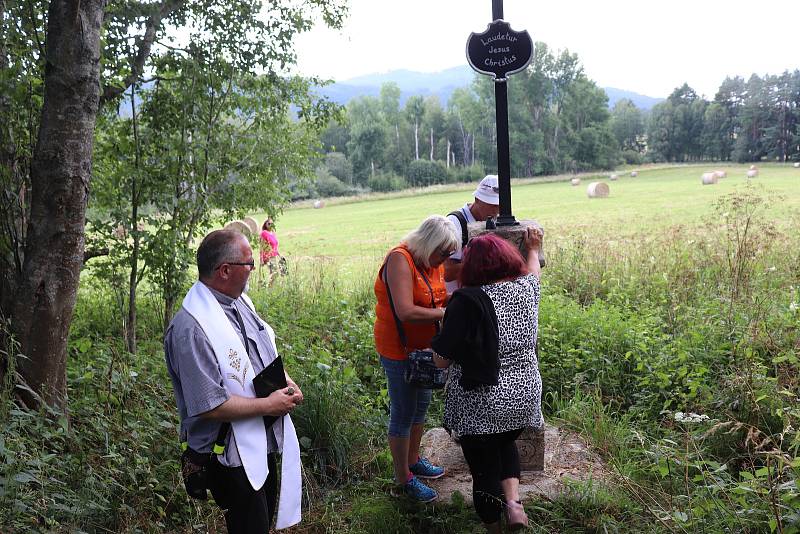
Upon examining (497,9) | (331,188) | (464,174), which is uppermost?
(497,9)

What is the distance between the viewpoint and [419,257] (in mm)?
3945

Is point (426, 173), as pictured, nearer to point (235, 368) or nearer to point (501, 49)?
point (501, 49)

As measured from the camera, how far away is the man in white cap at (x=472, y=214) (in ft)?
15.9

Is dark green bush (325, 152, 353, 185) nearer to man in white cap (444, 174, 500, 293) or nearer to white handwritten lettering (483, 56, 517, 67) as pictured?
man in white cap (444, 174, 500, 293)

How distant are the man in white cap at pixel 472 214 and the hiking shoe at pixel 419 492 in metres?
1.41

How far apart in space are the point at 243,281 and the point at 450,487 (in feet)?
7.35

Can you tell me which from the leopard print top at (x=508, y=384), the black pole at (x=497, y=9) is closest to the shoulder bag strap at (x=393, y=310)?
the leopard print top at (x=508, y=384)

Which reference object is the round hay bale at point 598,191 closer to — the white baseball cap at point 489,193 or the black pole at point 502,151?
the white baseball cap at point 489,193

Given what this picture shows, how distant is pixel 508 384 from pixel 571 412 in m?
2.09

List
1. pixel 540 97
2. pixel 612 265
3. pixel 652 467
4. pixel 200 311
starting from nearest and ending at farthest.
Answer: pixel 200 311, pixel 652 467, pixel 612 265, pixel 540 97

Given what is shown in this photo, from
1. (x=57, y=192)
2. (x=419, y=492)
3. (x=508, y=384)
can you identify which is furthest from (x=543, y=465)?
(x=57, y=192)

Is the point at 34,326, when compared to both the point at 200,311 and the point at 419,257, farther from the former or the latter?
the point at 419,257

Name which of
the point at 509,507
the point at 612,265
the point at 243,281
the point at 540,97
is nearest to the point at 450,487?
the point at 509,507

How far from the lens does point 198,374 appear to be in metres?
2.78
